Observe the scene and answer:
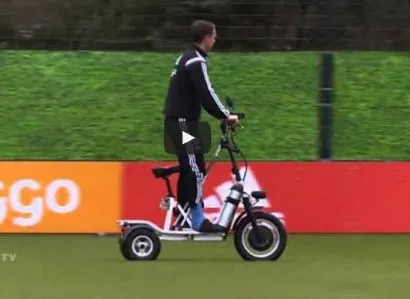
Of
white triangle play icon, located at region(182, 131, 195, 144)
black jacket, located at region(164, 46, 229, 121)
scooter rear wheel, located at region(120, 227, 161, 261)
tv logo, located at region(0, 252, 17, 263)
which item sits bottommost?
tv logo, located at region(0, 252, 17, 263)

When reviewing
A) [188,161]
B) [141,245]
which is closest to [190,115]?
[188,161]

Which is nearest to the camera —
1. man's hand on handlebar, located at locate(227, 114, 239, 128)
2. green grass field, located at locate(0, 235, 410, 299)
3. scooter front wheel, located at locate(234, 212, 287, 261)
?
green grass field, located at locate(0, 235, 410, 299)

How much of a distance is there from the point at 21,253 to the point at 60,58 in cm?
328

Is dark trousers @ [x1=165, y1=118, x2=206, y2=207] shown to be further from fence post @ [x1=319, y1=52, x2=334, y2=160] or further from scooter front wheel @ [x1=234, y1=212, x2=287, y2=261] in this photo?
fence post @ [x1=319, y1=52, x2=334, y2=160]

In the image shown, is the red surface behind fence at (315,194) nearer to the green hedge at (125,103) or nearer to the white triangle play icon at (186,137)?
the green hedge at (125,103)

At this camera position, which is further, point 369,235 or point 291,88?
point 291,88

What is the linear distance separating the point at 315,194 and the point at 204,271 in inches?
115

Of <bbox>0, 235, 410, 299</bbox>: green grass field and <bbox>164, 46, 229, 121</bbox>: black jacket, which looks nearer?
<bbox>0, 235, 410, 299</bbox>: green grass field

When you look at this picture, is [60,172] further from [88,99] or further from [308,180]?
[308,180]

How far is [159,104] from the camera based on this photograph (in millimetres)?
12000

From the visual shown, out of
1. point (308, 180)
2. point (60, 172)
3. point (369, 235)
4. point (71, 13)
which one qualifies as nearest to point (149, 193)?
point (60, 172)

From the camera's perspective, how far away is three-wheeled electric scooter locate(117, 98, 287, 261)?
9031 millimetres

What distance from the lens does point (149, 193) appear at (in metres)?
11.1
